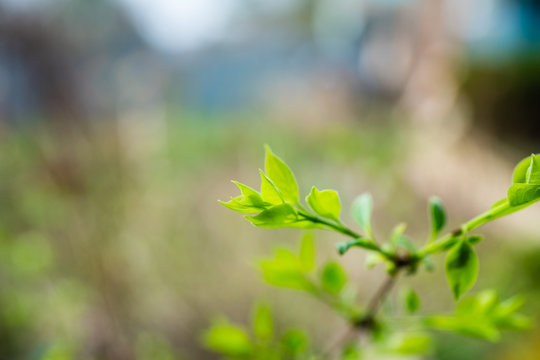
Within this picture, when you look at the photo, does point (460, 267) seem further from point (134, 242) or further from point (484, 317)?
point (134, 242)

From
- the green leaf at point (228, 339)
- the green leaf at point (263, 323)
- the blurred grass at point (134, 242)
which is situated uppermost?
the blurred grass at point (134, 242)

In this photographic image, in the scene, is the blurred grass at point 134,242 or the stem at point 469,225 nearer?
the stem at point 469,225

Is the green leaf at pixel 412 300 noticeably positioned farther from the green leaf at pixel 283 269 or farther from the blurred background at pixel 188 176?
the blurred background at pixel 188 176

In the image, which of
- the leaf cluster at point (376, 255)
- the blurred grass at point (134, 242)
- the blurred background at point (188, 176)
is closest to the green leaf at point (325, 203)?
the leaf cluster at point (376, 255)

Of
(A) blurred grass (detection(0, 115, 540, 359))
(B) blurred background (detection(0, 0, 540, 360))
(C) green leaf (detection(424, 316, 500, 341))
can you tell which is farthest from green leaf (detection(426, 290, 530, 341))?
(A) blurred grass (detection(0, 115, 540, 359))

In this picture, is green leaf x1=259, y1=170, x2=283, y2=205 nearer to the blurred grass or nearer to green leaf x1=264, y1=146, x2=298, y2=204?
green leaf x1=264, y1=146, x2=298, y2=204
